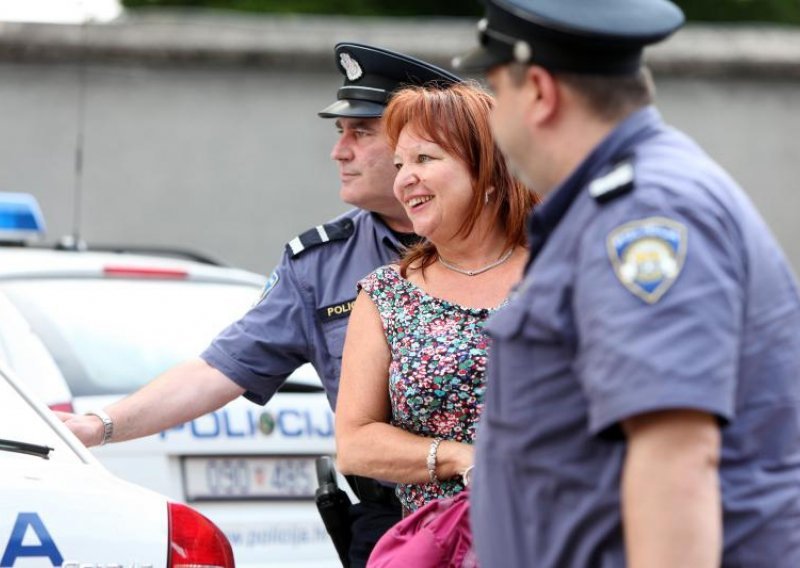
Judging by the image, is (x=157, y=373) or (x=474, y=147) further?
(x=157, y=373)

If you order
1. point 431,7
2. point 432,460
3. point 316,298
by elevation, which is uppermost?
point 431,7

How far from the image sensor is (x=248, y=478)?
5145 millimetres

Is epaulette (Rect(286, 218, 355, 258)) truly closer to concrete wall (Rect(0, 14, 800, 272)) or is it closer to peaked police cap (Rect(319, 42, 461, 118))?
peaked police cap (Rect(319, 42, 461, 118))

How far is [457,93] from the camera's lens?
3447 millimetres

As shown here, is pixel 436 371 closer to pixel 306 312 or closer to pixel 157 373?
pixel 306 312

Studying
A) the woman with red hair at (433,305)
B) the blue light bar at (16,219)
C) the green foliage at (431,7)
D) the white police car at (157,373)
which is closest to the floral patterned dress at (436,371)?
the woman with red hair at (433,305)

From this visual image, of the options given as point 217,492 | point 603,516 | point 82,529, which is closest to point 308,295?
point 82,529

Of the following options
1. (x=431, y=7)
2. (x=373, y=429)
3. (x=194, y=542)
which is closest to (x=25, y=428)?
(x=194, y=542)

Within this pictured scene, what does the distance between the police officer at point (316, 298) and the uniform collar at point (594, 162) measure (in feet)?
5.01

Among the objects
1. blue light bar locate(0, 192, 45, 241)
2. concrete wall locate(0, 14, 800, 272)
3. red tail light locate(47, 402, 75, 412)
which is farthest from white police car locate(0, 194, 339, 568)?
concrete wall locate(0, 14, 800, 272)

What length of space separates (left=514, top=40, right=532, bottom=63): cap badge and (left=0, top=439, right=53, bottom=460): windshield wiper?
1.41 meters

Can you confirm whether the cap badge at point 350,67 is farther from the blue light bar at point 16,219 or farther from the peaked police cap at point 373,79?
the blue light bar at point 16,219

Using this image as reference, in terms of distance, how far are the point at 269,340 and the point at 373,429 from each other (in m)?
0.65

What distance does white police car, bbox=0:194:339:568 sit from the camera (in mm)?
5004
